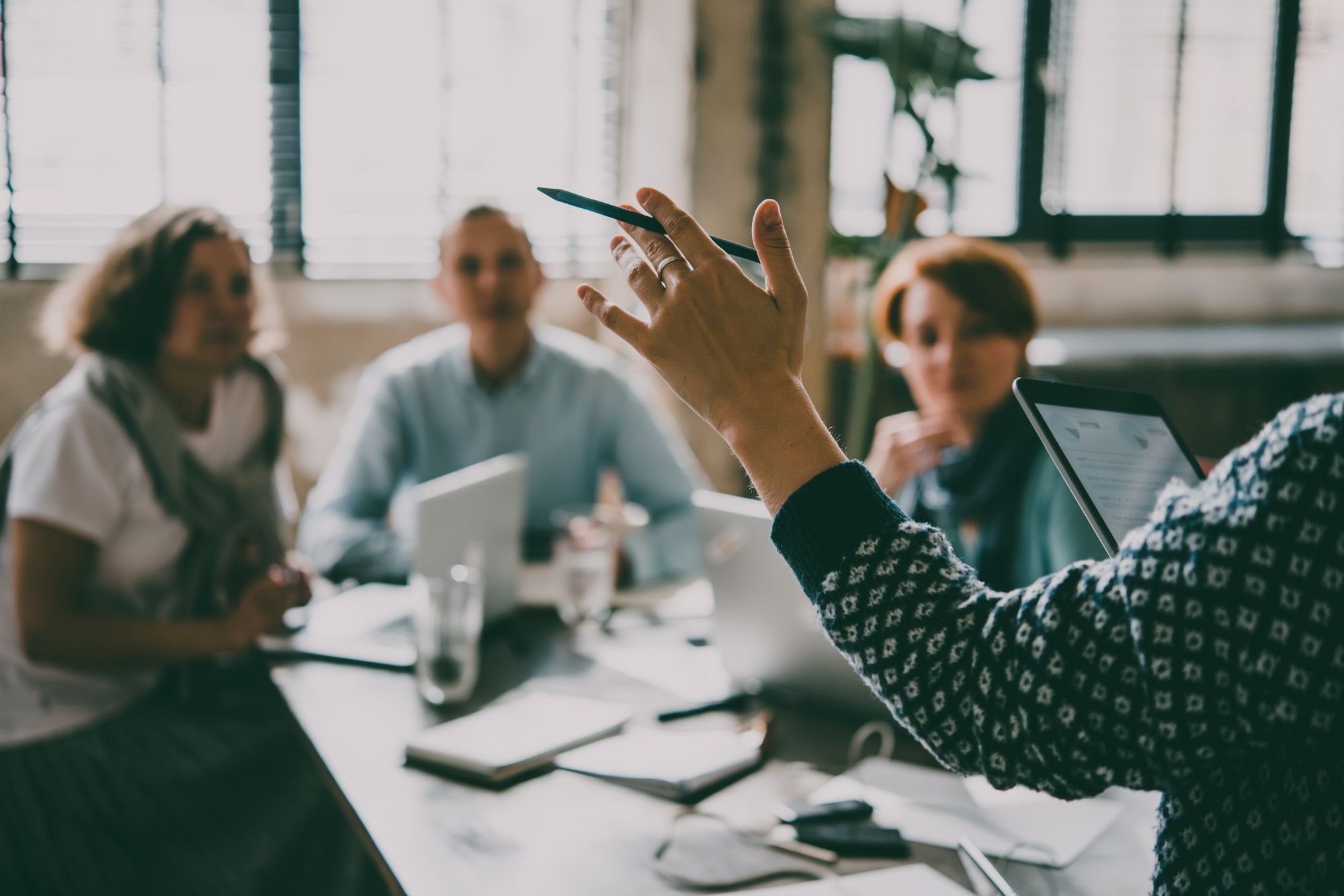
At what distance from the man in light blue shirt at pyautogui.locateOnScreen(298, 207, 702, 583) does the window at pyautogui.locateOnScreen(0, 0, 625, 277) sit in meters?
0.74

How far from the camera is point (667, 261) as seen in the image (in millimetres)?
815

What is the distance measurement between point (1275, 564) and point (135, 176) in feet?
10.3

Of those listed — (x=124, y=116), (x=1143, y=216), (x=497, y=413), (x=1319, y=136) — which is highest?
(x=1319, y=136)

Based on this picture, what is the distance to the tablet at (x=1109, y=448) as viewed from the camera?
0.88m

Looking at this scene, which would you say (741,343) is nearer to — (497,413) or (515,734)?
(515,734)

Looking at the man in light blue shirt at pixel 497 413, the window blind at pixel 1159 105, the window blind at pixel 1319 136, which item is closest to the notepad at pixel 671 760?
the man in light blue shirt at pixel 497 413

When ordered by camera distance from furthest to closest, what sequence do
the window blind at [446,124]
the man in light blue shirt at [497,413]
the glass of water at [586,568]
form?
the window blind at [446,124], the man in light blue shirt at [497,413], the glass of water at [586,568]

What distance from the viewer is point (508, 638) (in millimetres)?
1798

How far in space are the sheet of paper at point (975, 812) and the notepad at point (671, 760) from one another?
0.36ft

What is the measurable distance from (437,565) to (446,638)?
203 mm

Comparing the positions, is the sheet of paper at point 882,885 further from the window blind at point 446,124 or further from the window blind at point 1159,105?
the window blind at point 1159,105

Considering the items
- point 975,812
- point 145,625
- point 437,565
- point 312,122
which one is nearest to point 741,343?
point 975,812

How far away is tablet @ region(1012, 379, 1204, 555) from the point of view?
34.8 inches

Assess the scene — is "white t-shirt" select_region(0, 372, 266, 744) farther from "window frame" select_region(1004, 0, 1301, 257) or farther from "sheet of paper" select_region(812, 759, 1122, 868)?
"window frame" select_region(1004, 0, 1301, 257)
